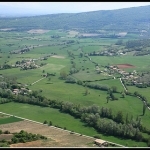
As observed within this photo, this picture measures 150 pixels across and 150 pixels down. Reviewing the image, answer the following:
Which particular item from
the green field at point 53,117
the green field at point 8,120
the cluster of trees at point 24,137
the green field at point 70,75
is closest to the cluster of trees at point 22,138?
the cluster of trees at point 24,137

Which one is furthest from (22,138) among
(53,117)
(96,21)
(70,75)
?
(96,21)

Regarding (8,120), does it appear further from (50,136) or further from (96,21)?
(96,21)

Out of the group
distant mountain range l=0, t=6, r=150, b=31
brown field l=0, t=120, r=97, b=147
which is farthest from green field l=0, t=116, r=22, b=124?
distant mountain range l=0, t=6, r=150, b=31

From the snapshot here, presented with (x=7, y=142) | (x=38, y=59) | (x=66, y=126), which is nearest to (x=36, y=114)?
(x=66, y=126)

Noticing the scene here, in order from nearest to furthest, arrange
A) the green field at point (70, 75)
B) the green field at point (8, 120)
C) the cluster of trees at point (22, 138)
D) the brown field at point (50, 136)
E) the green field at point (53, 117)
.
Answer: the cluster of trees at point (22, 138), the brown field at point (50, 136), the green field at point (53, 117), the green field at point (8, 120), the green field at point (70, 75)

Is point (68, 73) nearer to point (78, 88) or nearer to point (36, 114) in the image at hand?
point (78, 88)

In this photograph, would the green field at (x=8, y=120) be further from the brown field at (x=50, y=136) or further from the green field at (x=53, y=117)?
the green field at (x=53, y=117)
